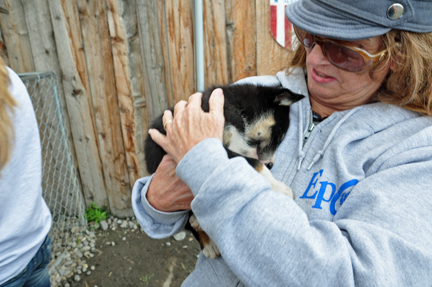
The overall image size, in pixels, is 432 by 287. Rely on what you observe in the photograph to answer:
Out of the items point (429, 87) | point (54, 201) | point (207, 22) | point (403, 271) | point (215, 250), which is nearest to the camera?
point (403, 271)

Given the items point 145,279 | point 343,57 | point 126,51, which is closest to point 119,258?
point 145,279

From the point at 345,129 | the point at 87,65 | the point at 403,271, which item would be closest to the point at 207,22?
the point at 87,65

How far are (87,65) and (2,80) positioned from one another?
6.67ft

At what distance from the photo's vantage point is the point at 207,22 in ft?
10.8

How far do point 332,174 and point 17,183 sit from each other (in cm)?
166

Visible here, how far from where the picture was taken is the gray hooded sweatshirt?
3.26 ft

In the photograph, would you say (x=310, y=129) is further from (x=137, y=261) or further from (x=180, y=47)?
(x=137, y=261)

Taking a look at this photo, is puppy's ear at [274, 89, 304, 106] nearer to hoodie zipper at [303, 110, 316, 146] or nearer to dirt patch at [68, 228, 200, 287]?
hoodie zipper at [303, 110, 316, 146]

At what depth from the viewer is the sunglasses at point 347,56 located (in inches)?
57.1

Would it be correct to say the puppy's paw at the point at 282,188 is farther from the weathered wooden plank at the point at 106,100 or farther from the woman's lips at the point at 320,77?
the weathered wooden plank at the point at 106,100

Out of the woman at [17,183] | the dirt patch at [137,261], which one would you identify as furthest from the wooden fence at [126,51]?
the woman at [17,183]

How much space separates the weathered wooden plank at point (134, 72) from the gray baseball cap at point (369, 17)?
246cm

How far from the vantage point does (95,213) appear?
414 cm

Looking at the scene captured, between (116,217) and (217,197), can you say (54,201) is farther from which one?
(217,197)
